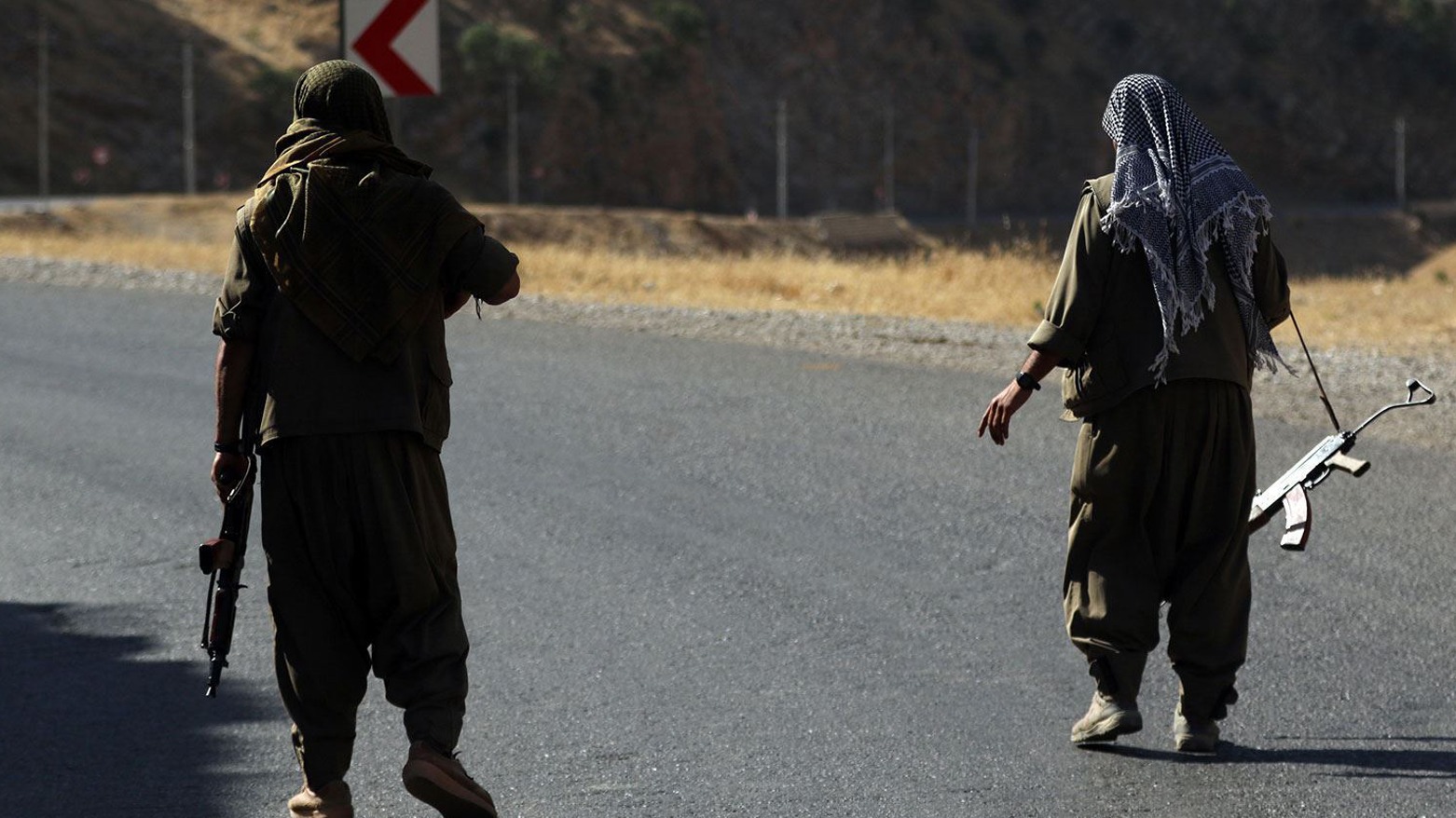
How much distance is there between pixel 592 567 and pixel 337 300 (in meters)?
3.04

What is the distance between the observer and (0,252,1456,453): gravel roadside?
9.75 m

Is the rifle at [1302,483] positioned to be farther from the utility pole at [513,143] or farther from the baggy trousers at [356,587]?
the utility pole at [513,143]

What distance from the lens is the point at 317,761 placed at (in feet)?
12.7

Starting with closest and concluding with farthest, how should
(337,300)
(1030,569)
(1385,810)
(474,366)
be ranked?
(337,300), (1385,810), (1030,569), (474,366)

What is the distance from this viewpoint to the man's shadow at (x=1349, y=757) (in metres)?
4.45

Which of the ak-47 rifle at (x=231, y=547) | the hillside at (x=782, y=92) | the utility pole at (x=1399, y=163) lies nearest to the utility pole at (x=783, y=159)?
the hillside at (x=782, y=92)

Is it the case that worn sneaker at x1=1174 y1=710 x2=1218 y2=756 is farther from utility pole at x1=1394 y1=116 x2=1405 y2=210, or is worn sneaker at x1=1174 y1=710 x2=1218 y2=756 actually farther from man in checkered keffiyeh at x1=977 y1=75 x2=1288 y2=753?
utility pole at x1=1394 y1=116 x2=1405 y2=210

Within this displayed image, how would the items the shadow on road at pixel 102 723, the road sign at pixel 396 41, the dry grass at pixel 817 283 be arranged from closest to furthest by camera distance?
1. the shadow on road at pixel 102 723
2. the road sign at pixel 396 41
3. the dry grass at pixel 817 283

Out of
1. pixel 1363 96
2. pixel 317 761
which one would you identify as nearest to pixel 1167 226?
pixel 317 761

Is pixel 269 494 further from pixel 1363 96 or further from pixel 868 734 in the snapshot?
pixel 1363 96

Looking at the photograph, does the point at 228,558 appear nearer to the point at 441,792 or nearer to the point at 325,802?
the point at 325,802

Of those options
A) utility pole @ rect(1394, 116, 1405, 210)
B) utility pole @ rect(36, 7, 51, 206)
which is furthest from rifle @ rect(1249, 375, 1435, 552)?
utility pole @ rect(1394, 116, 1405, 210)

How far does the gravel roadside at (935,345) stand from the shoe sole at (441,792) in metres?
6.02

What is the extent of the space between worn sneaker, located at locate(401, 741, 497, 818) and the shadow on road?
33.7 inches
